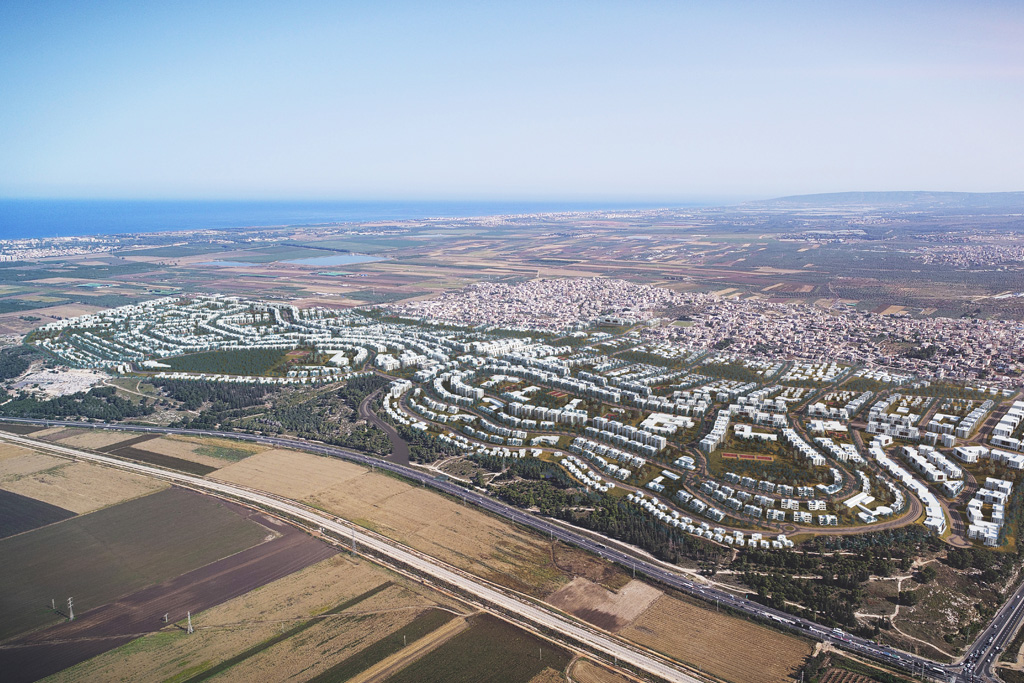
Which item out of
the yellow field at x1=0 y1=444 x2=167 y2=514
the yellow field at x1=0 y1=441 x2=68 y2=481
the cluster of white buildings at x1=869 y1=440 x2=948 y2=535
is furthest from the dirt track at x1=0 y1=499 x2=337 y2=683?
the cluster of white buildings at x1=869 y1=440 x2=948 y2=535

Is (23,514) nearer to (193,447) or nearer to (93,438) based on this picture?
(193,447)

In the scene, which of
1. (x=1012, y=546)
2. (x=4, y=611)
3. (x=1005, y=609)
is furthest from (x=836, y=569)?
(x=4, y=611)

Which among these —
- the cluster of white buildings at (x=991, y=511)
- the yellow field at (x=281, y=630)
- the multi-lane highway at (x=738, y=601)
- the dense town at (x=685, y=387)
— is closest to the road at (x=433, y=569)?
the multi-lane highway at (x=738, y=601)

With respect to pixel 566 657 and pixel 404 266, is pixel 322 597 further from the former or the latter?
pixel 404 266

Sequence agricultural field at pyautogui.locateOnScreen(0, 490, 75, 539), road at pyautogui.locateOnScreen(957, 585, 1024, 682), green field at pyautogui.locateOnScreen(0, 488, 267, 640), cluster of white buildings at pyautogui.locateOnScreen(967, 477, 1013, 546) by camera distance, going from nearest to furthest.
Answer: road at pyautogui.locateOnScreen(957, 585, 1024, 682) → green field at pyautogui.locateOnScreen(0, 488, 267, 640) → cluster of white buildings at pyautogui.locateOnScreen(967, 477, 1013, 546) → agricultural field at pyautogui.locateOnScreen(0, 490, 75, 539)

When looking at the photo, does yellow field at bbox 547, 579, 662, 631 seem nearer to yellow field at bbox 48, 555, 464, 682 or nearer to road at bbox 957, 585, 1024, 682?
yellow field at bbox 48, 555, 464, 682

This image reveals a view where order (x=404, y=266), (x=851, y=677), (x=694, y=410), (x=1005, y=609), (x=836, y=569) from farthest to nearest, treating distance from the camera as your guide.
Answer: (x=404, y=266) < (x=694, y=410) < (x=836, y=569) < (x=1005, y=609) < (x=851, y=677)

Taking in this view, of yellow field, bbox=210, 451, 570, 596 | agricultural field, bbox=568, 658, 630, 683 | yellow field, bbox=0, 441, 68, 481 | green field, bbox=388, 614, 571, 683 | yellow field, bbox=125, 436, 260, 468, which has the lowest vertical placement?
agricultural field, bbox=568, 658, 630, 683
